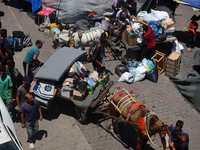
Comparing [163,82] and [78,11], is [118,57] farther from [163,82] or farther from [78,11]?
[78,11]

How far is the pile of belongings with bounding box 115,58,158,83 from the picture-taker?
11086mm

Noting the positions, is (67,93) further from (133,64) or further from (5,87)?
(133,64)

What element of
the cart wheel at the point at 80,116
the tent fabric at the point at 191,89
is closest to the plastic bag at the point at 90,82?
the cart wheel at the point at 80,116

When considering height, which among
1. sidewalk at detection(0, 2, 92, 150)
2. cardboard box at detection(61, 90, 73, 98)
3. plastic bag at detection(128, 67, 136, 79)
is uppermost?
cardboard box at detection(61, 90, 73, 98)

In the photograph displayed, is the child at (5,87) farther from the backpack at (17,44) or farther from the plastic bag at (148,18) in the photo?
the plastic bag at (148,18)

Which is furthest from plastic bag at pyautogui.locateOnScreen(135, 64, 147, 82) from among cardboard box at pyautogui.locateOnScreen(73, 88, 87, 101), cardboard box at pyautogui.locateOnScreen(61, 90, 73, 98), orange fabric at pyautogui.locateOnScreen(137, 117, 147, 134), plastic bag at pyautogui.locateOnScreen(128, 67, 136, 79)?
orange fabric at pyautogui.locateOnScreen(137, 117, 147, 134)

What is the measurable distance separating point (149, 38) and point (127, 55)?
4.41 feet

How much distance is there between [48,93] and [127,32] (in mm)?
5314

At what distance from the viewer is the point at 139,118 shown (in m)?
6.93

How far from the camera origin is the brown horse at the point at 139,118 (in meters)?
6.06

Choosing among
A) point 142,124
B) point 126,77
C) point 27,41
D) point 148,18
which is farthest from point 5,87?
point 148,18

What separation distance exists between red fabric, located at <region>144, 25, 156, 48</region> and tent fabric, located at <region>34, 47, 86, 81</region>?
11.4ft

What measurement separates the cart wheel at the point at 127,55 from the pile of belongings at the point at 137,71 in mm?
704

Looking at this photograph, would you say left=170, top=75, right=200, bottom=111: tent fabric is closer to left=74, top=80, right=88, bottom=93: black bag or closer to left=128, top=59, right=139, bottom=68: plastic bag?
left=128, top=59, right=139, bottom=68: plastic bag
